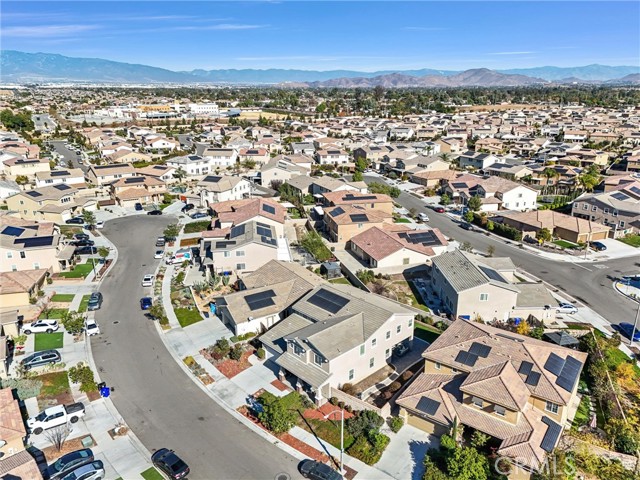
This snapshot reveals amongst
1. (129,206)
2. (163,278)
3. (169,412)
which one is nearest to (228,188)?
(129,206)

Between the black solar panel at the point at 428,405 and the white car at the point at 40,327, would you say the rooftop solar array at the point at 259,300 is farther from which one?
the white car at the point at 40,327

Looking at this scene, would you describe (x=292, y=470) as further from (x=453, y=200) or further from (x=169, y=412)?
(x=453, y=200)

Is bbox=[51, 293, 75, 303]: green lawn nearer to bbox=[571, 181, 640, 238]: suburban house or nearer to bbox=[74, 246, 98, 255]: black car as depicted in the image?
bbox=[74, 246, 98, 255]: black car

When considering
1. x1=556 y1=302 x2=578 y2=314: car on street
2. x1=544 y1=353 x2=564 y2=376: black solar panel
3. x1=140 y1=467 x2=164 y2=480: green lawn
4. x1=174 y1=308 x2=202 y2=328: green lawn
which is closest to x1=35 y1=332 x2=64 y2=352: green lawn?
x1=174 y1=308 x2=202 y2=328: green lawn

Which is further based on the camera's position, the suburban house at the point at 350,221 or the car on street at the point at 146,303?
the suburban house at the point at 350,221

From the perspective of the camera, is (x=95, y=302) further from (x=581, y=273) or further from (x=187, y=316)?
(x=581, y=273)

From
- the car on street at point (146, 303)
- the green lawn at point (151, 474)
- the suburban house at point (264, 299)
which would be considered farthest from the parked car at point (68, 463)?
the car on street at point (146, 303)
